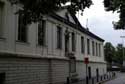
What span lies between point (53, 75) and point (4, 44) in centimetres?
878

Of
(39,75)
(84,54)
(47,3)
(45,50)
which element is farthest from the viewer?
(84,54)

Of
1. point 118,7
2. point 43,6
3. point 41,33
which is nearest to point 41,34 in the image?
point 41,33

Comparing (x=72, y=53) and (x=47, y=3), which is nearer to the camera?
(x=47, y=3)

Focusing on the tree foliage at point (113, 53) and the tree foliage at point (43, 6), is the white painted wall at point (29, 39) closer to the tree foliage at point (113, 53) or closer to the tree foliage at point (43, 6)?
the tree foliage at point (43, 6)

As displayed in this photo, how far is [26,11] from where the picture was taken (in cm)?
1252

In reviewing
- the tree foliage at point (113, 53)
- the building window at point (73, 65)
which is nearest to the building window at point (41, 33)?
the building window at point (73, 65)

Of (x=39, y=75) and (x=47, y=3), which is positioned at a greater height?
(x=47, y=3)

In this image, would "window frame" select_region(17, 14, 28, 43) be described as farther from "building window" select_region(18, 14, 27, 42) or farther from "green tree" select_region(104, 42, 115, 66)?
"green tree" select_region(104, 42, 115, 66)

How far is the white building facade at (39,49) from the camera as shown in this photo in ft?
60.0

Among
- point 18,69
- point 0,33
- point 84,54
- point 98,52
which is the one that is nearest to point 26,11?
point 0,33

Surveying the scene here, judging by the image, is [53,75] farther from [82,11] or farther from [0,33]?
[82,11]

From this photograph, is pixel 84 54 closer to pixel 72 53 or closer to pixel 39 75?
pixel 72 53

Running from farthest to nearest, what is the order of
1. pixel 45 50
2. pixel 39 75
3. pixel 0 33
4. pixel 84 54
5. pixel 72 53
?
pixel 84 54 < pixel 72 53 < pixel 45 50 < pixel 39 75 < pixel 0 33

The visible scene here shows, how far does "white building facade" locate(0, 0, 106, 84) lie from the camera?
60.0ft
